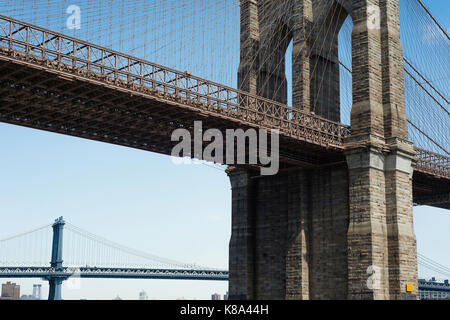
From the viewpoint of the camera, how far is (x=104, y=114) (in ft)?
Result: 140

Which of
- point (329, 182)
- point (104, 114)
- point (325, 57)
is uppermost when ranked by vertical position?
point (325, 57)

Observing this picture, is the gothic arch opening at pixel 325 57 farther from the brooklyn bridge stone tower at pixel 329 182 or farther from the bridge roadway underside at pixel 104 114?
the bridge roadway underside at pixel 104 114

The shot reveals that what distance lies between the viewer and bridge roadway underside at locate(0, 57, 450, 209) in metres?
37.2

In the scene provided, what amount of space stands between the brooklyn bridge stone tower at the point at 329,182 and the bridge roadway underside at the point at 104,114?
9.13 feet

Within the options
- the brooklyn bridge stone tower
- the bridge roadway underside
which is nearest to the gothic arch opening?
the brooklyn bridge stone tower

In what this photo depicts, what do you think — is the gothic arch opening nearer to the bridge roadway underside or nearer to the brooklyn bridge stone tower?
the brooklyn bridge stone tower

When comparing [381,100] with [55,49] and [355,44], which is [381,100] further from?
[55,49]

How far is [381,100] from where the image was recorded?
52.1 m

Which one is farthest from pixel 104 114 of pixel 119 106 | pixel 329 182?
pixel 329 182

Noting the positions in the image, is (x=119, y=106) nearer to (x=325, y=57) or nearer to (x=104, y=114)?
(x=104, y=114)

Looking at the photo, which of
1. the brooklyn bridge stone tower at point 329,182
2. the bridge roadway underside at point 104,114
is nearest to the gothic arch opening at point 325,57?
the brooklyn bridge stone tower at point 329,182

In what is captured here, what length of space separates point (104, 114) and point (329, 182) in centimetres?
1880
